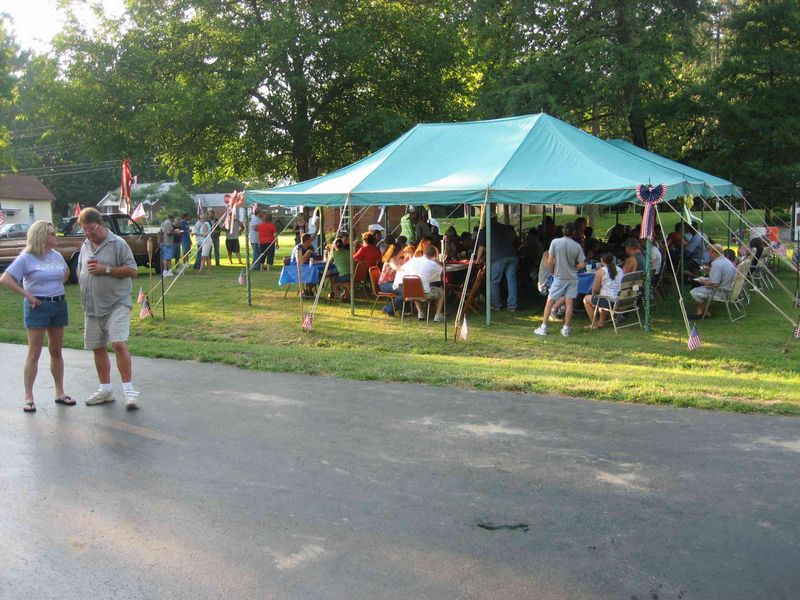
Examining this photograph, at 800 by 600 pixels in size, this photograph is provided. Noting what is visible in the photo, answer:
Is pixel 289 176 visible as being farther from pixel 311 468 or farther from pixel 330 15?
pixel 311 468

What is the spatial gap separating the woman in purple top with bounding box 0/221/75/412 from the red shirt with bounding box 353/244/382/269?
26.1 feet

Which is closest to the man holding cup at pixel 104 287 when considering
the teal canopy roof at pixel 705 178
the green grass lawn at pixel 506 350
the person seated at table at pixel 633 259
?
the green grass lawn at pixel 506 350

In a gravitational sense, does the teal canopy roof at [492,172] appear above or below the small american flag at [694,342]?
above

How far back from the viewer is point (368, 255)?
14.2 meters

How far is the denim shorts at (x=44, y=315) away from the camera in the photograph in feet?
20.9

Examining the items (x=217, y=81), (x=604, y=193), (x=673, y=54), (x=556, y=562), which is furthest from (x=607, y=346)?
(x=217, y=81)

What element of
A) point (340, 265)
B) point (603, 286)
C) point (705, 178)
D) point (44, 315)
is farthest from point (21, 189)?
point (44, 315)

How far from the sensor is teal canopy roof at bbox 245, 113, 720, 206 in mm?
11305

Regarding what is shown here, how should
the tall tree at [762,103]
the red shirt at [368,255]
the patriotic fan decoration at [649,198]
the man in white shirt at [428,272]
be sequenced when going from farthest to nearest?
the tall tree at [762,103], the red shirt at [368,255], the man in white shirt at [428,272], the patriotic fan decoration at [649,198]

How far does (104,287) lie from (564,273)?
22.3 ft

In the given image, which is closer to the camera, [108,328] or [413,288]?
[108,328]

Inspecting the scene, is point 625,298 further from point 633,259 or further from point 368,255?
point 368,255

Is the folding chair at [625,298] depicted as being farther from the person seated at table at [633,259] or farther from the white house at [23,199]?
the white house at [23,199]

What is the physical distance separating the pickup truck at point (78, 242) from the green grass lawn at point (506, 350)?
376cm
